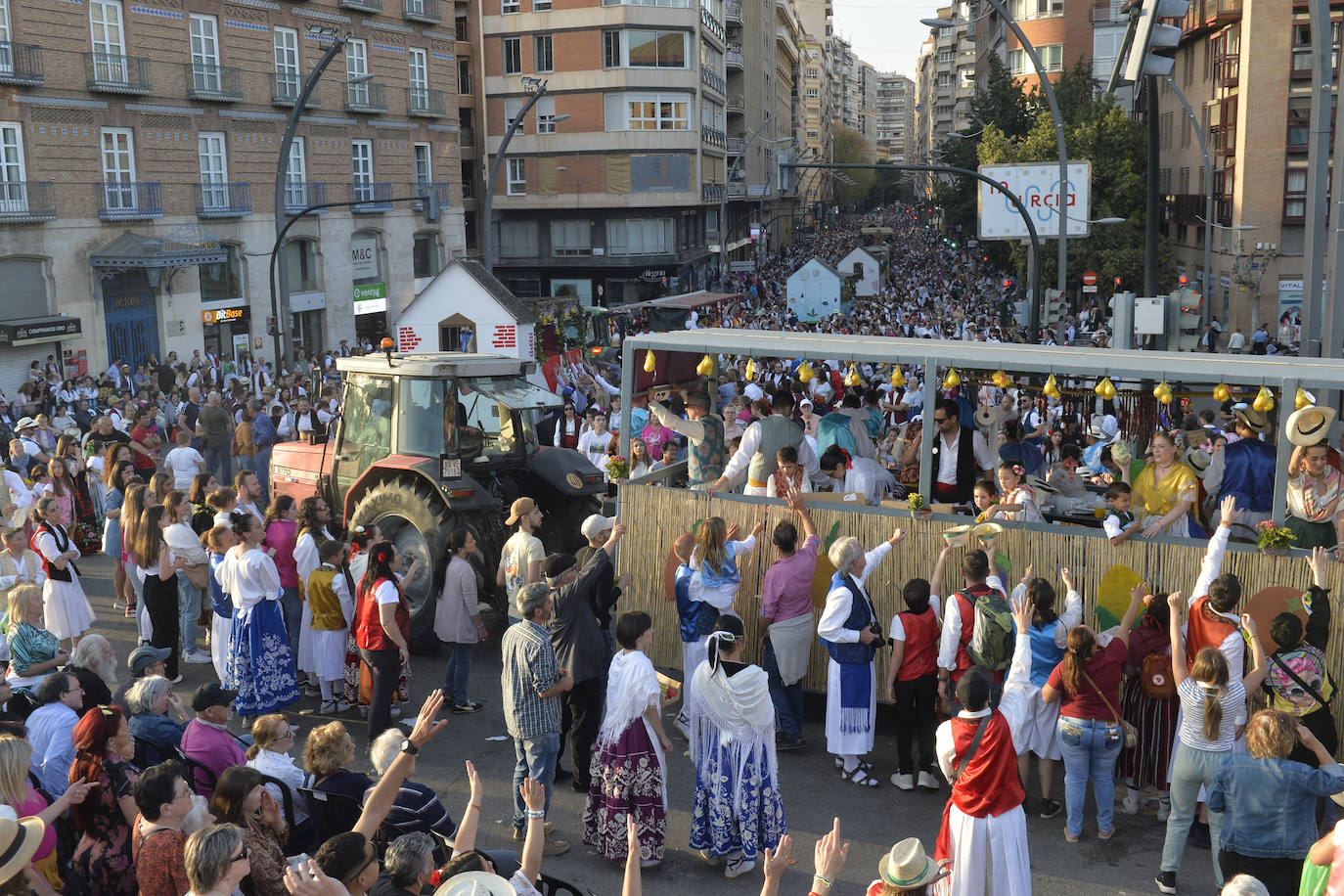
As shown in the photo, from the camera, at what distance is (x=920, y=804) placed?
786 cm

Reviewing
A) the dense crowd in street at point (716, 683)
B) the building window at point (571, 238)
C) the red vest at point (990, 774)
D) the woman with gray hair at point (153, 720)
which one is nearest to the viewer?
the dense crowd in street at point (716, 683)

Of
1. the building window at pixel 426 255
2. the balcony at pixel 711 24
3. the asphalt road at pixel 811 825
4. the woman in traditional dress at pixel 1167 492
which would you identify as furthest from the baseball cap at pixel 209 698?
the balcony at pixel 711 24

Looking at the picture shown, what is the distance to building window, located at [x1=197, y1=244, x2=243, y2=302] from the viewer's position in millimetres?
33688

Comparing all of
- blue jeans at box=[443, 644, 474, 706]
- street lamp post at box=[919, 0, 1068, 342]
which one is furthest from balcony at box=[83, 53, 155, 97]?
blue jeans at box=[443, 644, 474, 706]

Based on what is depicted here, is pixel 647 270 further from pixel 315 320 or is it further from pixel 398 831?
pixel 398 831

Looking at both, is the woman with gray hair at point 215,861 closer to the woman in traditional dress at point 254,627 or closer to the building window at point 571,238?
the woman in traditional dress at point 254,627

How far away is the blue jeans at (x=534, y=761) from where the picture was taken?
23.7ft

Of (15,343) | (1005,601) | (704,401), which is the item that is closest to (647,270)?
(15,343)

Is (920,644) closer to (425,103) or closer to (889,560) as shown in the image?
(889,560)

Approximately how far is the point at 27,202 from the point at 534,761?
83.9ft

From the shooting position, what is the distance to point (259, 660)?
9.07m

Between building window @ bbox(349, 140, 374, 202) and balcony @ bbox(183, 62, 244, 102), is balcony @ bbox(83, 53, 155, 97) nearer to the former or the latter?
balcony @ bbox(183, 62, 244, 102)

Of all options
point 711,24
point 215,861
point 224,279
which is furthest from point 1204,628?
point 711,24

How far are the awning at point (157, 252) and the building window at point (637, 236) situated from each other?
23.3m
